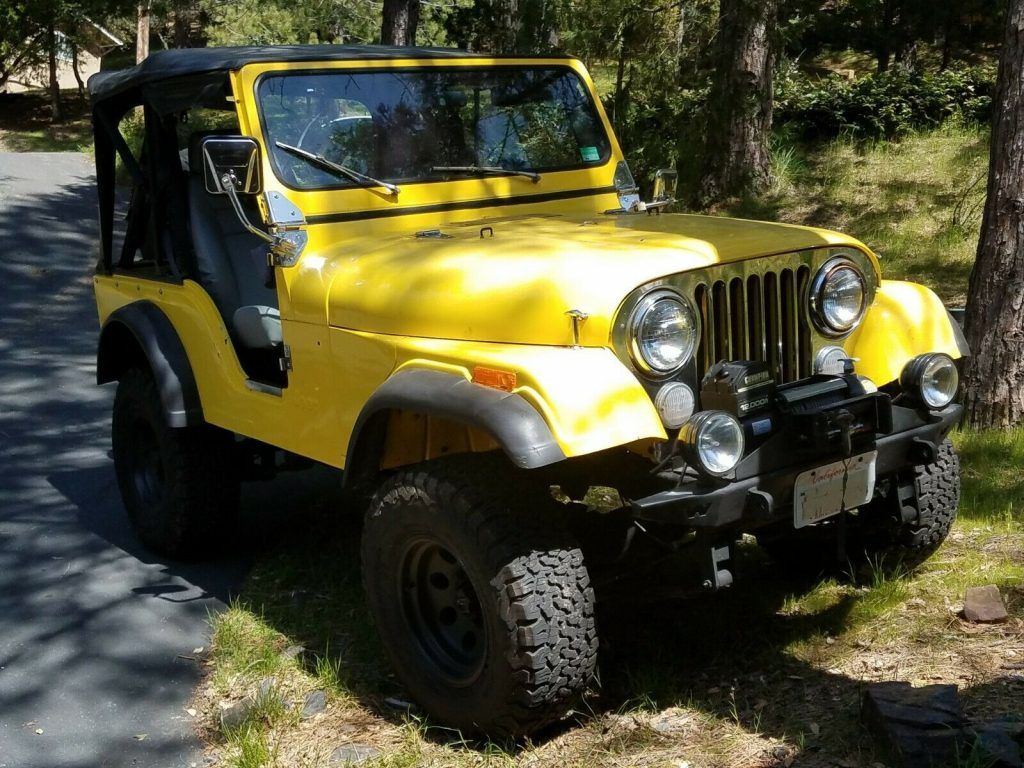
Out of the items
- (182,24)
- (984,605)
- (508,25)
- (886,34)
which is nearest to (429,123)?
(984,605)

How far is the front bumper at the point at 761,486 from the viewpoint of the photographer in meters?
3.18

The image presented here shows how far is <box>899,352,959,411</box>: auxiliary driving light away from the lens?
12.3 feet

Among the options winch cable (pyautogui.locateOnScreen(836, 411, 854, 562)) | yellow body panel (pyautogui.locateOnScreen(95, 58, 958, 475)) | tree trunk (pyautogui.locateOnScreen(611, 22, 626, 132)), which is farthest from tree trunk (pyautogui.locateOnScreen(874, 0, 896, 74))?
winch cable (pyautogui.locateOnScreen(836, 411, 854, 562))

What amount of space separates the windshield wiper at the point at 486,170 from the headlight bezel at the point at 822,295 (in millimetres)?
1432

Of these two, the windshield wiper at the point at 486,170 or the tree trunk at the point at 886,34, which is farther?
the tree trunk at the point at 886,34

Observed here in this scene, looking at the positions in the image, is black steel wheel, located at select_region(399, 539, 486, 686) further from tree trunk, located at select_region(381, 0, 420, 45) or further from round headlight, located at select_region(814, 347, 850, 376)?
tree trunk, located at select_region(381, 0, 420, 45)

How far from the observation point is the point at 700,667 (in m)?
3.99

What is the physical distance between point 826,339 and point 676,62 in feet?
26.3

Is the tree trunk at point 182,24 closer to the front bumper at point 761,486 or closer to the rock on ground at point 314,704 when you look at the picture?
the rock on ground at point 314,704

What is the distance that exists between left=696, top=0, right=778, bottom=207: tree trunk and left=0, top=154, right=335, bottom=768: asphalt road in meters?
6.13

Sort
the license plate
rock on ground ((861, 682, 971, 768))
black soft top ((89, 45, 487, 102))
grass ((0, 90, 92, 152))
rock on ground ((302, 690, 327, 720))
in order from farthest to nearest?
grass ((0, 90, 92, 152))
black soft top ((89, 45, 487, 102))
rock on ground ((302, 690, 327, 720))
the license plate
rock on ground ((861, 682, 971, 768))

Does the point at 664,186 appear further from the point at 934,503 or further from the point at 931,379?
the point at 934,503

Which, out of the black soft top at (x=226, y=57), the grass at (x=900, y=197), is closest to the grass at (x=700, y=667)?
the black soft top at (x=226, y=57)

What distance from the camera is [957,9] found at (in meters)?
18.4
